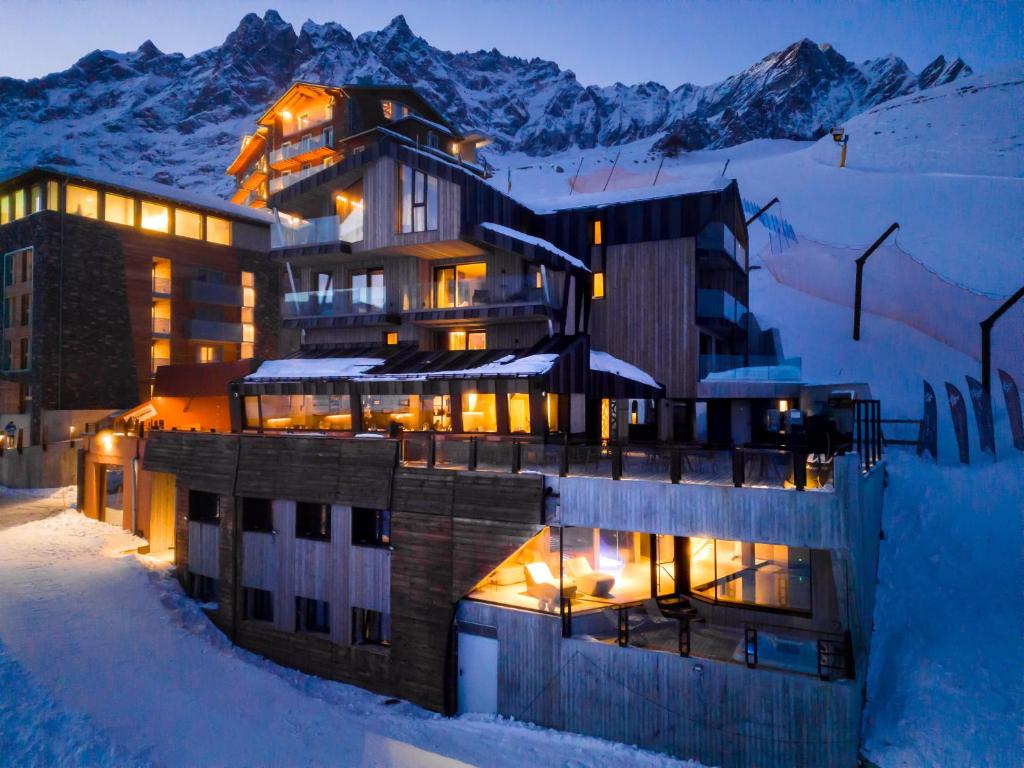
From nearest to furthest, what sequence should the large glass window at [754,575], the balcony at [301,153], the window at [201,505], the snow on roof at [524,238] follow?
the large glass window at [754,575]
the window at [201,505]
the snow on roof at [524,238]
the balcony at [301,153]

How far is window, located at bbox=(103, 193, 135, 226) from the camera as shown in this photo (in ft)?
117

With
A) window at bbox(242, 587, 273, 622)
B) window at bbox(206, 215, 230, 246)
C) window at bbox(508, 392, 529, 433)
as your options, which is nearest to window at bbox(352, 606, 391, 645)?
window at bbox(242, 587, 273, 622)

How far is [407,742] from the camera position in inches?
493

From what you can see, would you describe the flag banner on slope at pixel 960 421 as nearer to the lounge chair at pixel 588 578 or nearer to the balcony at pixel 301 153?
the lounge chair at pixel 588 578

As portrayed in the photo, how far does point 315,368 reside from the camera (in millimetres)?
22922

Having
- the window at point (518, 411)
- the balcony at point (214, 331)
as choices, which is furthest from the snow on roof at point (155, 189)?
the window at point (518, 411)

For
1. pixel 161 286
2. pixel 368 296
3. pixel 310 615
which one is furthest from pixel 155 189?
pixel 310 615

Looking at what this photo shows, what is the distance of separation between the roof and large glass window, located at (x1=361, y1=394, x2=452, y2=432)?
2440cm

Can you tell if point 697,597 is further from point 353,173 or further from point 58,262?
point 58,262

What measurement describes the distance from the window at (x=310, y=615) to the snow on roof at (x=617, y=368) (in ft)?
36.9

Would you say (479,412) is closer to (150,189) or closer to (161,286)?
(161,286)

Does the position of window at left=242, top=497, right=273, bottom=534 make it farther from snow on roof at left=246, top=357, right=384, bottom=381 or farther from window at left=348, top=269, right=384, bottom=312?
window at left=348, top=269, right=384, bottom=312

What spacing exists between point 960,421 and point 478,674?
1638 cm

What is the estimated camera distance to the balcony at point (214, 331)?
38.9 meters
